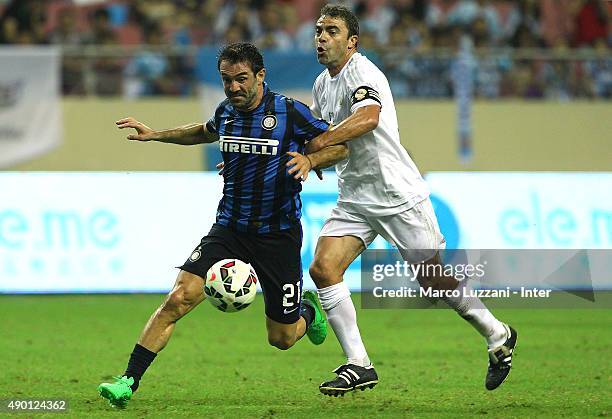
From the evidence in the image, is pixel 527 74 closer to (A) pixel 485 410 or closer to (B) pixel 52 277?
(B) pixel 52 277

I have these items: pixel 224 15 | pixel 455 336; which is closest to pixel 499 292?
pixel 455 336

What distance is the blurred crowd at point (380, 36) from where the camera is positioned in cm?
1589

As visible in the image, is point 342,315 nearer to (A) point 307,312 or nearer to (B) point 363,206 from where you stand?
(A) point 307,312

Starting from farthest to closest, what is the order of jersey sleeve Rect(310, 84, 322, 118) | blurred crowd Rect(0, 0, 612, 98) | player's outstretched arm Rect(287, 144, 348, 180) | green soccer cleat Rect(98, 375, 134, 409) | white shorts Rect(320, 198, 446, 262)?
blurred crowd Rect(0, 0, 612, 98)
jersey sleeve Rect(310, 84, 322, 118)
white shorts Rect(320, 198, 446, 262)
player's outstretched arm Rect(287, 144, 348, 180)
green soccer cleat Rect(98, 375, 134, 409)

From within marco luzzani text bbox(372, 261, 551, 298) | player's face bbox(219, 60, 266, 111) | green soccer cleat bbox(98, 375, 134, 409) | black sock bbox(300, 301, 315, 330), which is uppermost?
player's face bbox(219, 60, 266, 111)

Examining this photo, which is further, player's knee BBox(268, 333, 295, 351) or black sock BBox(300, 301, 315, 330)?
black sock BBox(300, 301, 315, 330)

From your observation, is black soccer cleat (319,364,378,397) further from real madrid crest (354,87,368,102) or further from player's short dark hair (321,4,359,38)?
player's short dark hair (321,4,359,38)

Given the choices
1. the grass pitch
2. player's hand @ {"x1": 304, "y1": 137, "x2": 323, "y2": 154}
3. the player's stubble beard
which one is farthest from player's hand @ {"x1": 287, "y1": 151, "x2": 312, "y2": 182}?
the grass pitch

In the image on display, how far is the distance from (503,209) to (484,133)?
11.2ft

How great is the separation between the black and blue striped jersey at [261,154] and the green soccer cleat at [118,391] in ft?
3.99

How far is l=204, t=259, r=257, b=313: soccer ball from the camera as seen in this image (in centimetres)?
694

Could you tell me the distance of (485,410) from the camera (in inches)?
279

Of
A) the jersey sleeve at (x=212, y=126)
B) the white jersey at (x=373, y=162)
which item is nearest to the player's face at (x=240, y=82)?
the jersey sleeve at (x=212, y=126)

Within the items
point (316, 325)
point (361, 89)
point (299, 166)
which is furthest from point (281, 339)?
point (361, 89)
